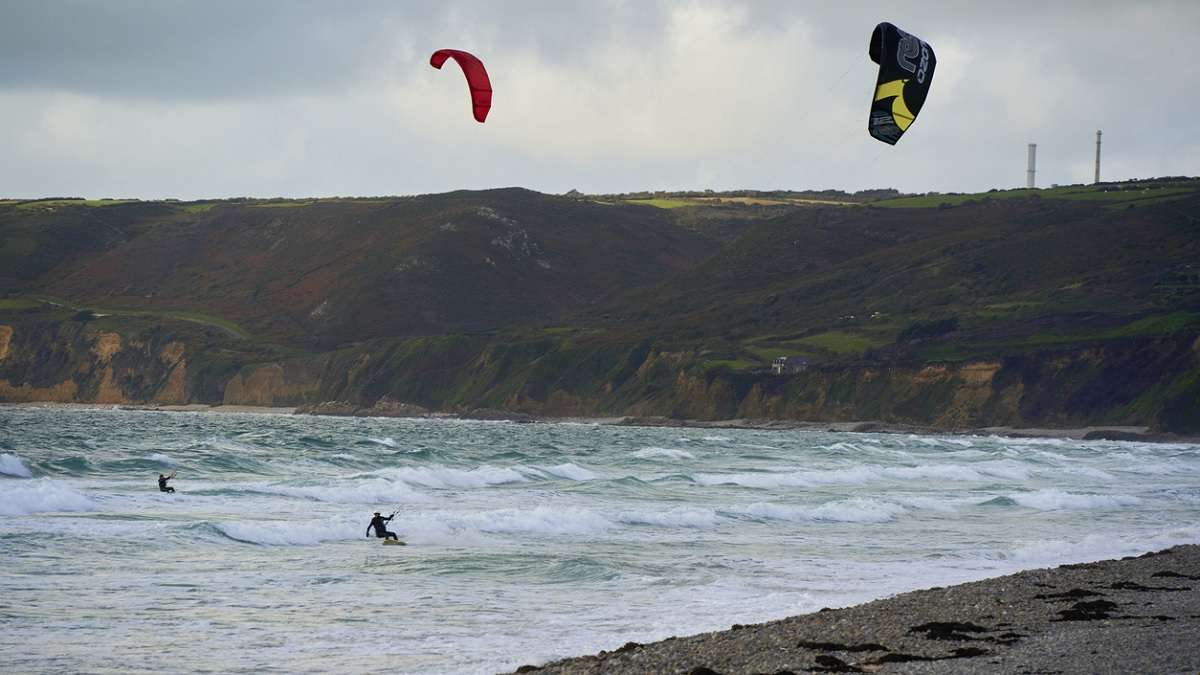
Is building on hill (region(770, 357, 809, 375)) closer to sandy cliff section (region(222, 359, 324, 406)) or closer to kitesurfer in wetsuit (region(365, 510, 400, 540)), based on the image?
sandy cliff section (region(222, 359, 324, 406))

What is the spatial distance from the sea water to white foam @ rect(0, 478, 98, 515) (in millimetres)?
105

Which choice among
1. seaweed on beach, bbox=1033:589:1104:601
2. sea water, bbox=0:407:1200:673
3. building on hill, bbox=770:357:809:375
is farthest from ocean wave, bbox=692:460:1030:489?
building on hill, bbox=770:357:809:375

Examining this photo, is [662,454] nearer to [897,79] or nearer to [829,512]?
[829,512]

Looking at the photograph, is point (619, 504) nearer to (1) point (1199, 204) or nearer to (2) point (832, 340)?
(2) point (832, 340)

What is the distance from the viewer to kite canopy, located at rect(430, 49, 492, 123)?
32.4m

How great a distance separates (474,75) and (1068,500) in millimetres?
21814

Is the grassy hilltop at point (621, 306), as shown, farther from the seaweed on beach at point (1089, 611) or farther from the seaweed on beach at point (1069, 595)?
the seaweed on beach at point (1089, 611)

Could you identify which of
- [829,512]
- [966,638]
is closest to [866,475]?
[829,512]

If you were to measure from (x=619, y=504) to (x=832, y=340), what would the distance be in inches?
3717

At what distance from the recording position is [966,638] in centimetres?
1772

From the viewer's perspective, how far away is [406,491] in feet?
145

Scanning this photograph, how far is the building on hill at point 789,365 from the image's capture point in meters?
126

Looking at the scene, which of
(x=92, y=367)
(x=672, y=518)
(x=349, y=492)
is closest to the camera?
(x=672, y=518)

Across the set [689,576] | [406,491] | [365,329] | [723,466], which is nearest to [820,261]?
[365,329]
